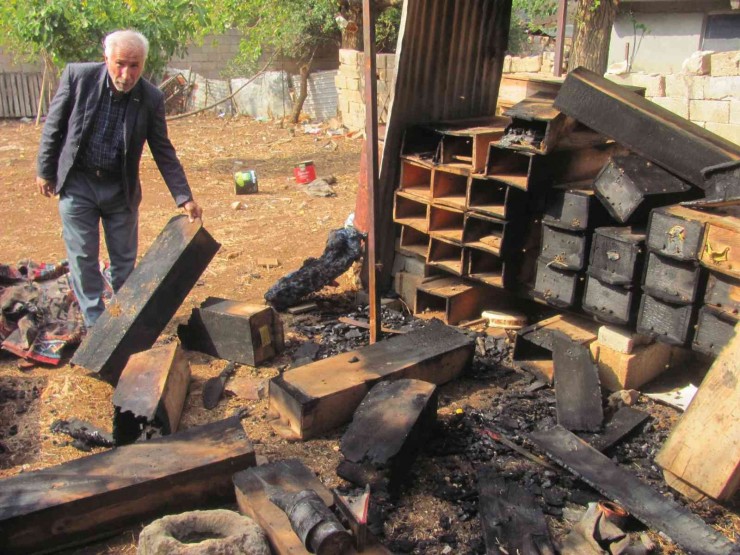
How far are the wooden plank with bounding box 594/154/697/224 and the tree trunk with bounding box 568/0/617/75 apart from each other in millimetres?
5630

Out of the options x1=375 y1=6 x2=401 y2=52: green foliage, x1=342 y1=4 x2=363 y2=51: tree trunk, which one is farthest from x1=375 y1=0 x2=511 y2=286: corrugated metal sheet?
x1=375 y1=6 x2=401 y2=52: green foliage

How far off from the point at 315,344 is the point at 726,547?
299cm

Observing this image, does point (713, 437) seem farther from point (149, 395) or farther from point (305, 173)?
point (305, 173)

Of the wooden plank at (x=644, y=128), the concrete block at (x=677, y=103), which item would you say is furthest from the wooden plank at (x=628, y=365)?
the concrete block at (x=677, y=103)

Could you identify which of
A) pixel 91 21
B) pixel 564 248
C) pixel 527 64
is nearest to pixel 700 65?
pixel 527 64

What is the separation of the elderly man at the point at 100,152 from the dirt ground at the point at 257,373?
87 centimetres

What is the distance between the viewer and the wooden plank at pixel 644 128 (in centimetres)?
424

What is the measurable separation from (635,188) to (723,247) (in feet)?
2.14

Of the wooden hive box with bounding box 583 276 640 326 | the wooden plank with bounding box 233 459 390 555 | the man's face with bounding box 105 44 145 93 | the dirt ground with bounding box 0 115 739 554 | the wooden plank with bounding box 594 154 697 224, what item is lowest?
the dirt ground with bounding box 0 115 739 554

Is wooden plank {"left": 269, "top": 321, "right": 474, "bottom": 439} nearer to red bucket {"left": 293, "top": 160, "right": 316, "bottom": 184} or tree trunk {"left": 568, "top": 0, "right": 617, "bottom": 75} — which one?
red bucket {"left": 293, "top": 160, "right": 316, "bottom": 184}

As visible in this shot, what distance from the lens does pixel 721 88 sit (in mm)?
10297

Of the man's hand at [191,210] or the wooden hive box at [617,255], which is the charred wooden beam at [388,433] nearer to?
the wooden hive box at [617,255]

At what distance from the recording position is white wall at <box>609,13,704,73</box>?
17.0 m

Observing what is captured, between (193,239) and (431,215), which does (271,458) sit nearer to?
(193,239)
